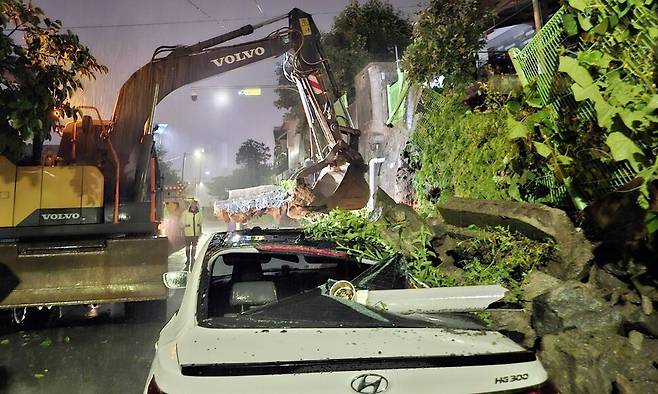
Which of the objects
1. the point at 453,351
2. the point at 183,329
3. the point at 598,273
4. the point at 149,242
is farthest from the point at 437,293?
the point at 149,242

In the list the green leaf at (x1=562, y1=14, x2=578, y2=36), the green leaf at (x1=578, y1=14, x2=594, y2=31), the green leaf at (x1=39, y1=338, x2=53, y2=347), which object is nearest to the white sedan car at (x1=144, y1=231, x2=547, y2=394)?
the green leaf at (x1=578, y1=14, x2=594, y2=31)

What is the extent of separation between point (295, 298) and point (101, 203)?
5128 mm

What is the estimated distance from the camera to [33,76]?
5965 mm

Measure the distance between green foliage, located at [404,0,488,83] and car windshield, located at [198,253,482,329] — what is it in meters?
5.68

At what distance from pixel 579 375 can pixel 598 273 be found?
1.00m

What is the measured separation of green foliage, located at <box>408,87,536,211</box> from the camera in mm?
5094

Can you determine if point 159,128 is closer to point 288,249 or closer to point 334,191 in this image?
point 334,191

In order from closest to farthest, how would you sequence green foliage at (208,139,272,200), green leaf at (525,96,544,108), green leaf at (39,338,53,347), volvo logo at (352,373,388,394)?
1. volvo logo at (352,373,388,394)
2. green leaf at (525,96,544,108)
3. green leaf at (39,338,53,347)
4. green foliage at (208,139,272,200)

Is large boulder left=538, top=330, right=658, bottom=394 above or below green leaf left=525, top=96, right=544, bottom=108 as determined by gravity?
below

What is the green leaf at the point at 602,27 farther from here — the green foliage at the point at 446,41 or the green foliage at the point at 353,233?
the green foliage at the point at 446,41

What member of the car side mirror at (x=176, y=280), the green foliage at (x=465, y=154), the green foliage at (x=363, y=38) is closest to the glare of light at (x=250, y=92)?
the green foliage at (x=363, y=38)

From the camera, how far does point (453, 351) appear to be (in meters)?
1.93

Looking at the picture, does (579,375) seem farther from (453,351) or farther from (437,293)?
(453,351)

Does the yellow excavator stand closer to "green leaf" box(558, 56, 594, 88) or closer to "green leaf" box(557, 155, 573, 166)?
"green leaf" box(557, 155, 573, 166)
